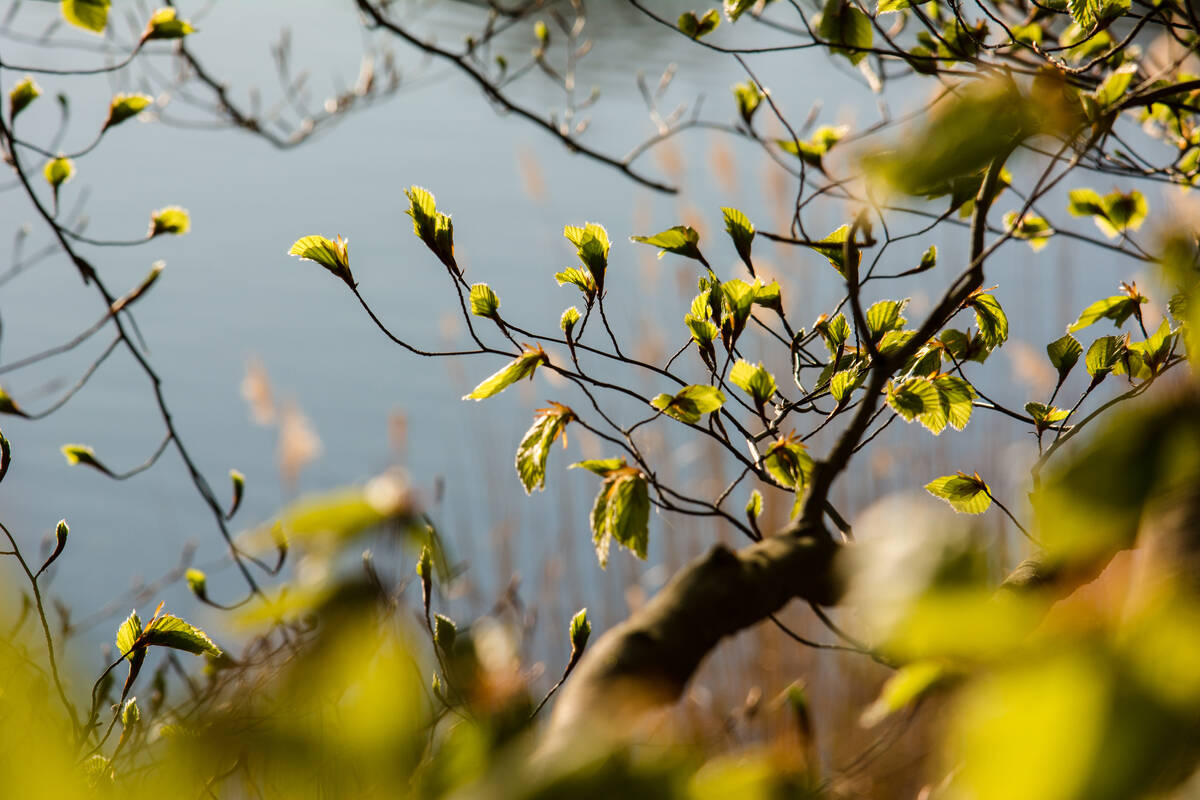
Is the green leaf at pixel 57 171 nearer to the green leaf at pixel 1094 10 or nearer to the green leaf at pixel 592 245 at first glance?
the green leaf at pixel 592 245

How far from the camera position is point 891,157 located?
0.17m

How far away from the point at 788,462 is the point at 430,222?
1.03 ft

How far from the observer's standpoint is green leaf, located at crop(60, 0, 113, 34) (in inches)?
30.7

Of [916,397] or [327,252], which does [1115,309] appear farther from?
[327,252]

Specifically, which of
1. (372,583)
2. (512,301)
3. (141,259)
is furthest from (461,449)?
(372,583)

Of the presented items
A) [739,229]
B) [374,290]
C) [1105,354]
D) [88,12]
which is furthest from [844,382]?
[374,290]

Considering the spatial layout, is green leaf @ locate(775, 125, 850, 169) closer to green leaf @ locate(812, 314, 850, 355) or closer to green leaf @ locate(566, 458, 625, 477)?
green leaf @ locate(812, 314, 850, 355)

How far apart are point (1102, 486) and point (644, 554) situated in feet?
1.36

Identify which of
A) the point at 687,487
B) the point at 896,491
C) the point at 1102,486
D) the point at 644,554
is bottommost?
the point at 687,487

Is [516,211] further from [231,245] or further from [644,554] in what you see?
[644,554]

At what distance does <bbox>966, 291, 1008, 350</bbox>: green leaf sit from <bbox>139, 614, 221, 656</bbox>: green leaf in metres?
0.60

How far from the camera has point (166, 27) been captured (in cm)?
97

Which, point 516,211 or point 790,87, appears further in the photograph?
point 790,87

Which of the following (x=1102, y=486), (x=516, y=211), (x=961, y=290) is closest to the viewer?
(x=1102, y=486)
